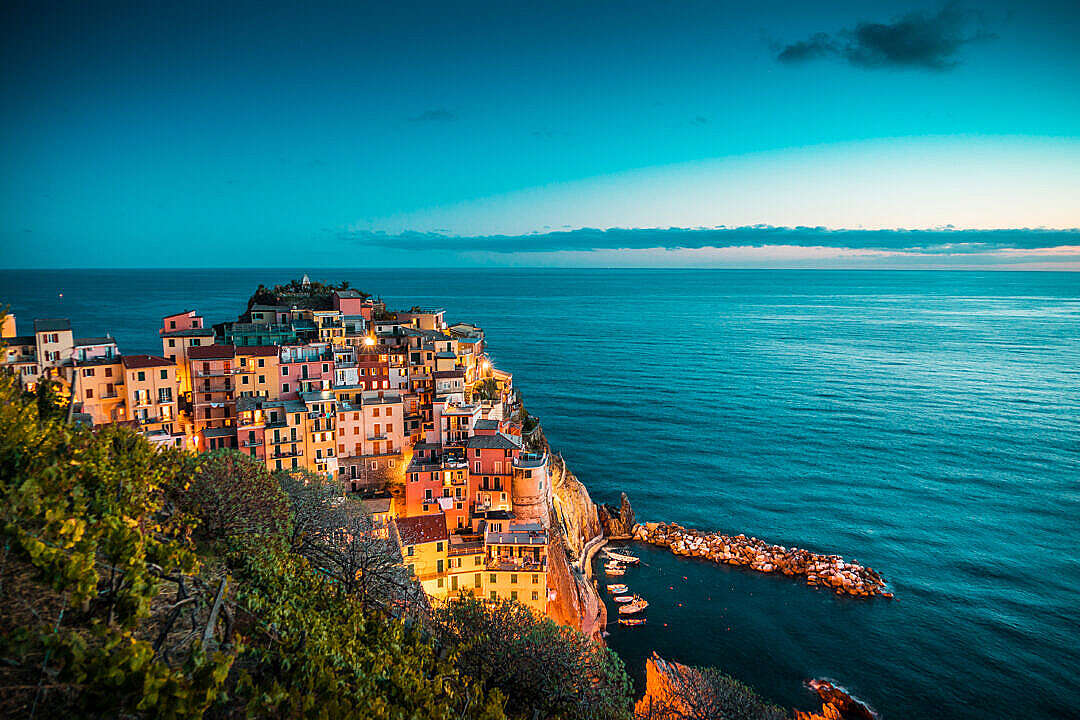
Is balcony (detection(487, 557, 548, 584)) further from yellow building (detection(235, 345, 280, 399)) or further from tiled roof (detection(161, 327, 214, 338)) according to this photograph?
tiled roof (detection(161, 327, 214, 338))

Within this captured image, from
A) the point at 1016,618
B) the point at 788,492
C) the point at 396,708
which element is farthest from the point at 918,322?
the point at 396,708

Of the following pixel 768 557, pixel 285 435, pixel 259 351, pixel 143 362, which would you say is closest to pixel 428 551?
pixel 285 435

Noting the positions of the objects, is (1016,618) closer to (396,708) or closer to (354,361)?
(396,708)

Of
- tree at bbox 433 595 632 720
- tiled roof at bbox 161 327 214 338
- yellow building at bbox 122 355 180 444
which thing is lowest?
tree at bbox 433 595 632 720

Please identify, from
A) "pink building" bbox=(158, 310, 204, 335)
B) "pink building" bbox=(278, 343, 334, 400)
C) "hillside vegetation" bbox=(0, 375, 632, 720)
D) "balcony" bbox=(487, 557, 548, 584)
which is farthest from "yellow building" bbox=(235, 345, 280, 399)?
"hillside vegetation" bbox=(0, 375, 632, 720)

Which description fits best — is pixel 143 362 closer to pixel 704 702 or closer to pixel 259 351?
pixel 259 351

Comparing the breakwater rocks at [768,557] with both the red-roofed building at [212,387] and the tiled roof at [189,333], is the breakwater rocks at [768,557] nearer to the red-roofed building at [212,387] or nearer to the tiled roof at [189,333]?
the red-roofed building at [212,387]
